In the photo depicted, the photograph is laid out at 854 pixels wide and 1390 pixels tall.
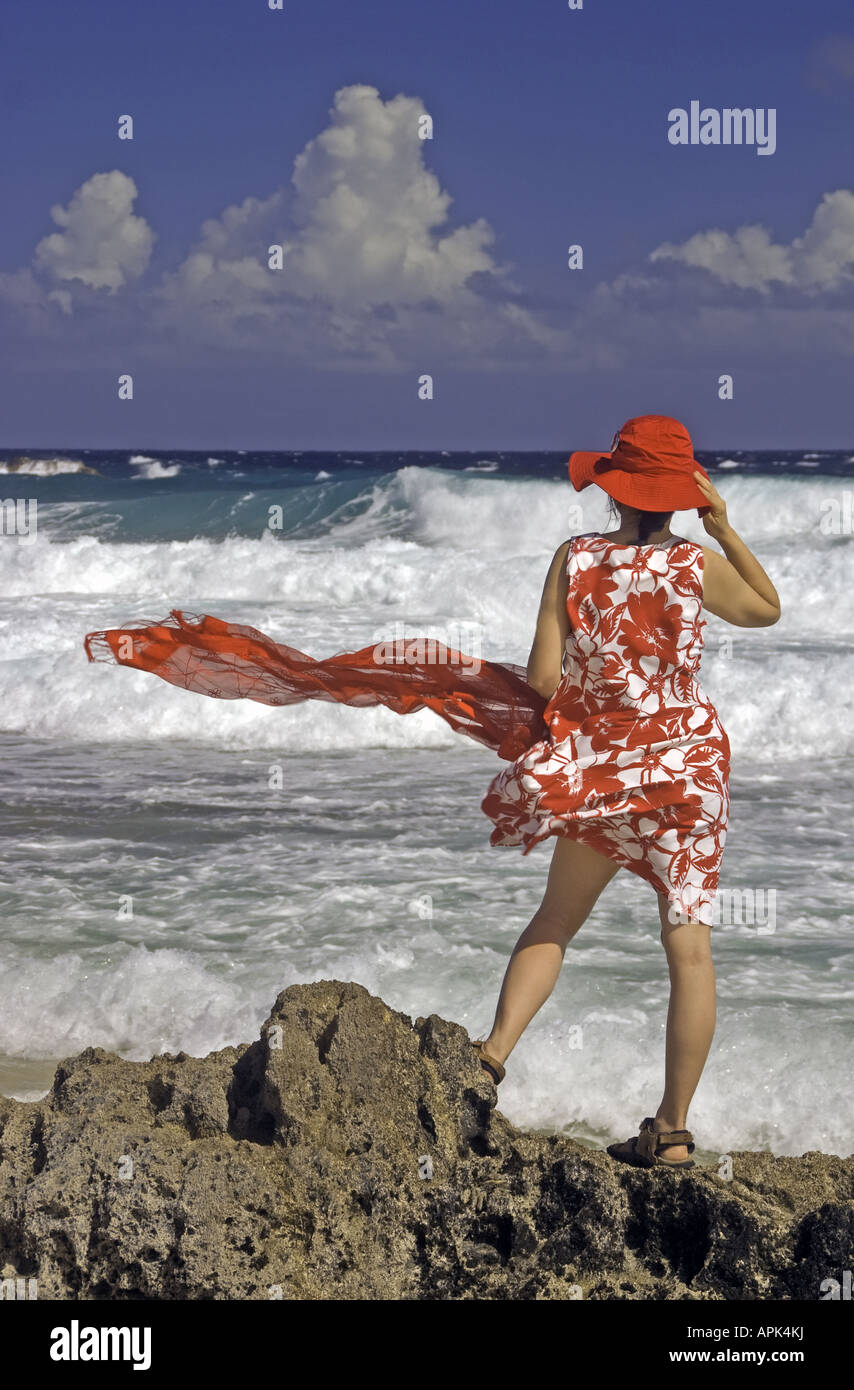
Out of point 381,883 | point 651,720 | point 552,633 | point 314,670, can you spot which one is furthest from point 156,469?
point 651,720

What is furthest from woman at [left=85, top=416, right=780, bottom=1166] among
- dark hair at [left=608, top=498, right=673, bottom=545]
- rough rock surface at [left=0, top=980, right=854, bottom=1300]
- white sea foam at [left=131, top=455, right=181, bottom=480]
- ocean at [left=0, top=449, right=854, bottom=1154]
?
white sea foam at [left=131, top=455, right=181, bottom=480]

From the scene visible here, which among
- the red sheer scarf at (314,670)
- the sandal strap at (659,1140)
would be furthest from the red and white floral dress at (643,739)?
the sandal strap at (659,1140)

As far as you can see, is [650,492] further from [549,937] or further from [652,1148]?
[652,1148]

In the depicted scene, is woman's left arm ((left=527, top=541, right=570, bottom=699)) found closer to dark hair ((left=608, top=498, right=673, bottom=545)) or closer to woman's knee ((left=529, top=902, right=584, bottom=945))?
dark hair ((left=608, top=498, right=673, bottom=545))

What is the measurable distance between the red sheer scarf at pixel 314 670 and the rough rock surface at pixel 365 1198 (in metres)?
0.85

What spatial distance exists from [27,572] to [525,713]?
16.4m

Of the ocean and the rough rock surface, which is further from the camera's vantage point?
the ocean

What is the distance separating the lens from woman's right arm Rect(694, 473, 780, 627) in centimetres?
292

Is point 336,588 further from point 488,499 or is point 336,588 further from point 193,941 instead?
point 193,941

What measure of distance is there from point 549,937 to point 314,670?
3.06ft

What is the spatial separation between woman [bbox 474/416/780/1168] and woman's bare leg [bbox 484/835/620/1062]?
0.23 ft

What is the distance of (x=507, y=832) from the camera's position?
9.98ft
